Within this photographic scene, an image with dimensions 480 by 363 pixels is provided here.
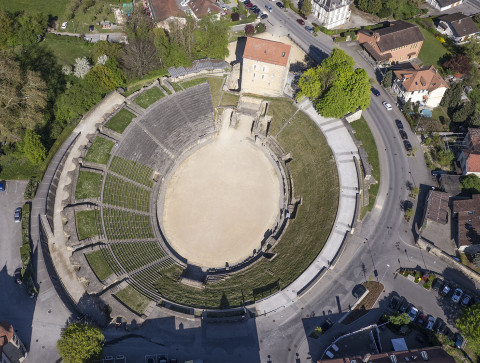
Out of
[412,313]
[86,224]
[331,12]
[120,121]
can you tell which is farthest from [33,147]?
[331,12]

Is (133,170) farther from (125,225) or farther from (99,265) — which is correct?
(99,265)

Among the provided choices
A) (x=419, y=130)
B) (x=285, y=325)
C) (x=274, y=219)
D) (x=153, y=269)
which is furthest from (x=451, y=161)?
(x=153, y=269)

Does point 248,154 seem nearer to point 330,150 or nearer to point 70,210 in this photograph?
point 330,150

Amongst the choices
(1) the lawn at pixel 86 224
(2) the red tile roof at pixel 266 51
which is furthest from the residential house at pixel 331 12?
(1) the lawn at pixel 86 224

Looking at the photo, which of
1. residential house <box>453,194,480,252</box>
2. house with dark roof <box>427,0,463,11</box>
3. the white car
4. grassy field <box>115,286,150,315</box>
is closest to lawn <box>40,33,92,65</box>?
grassy field <box>115,286,150,315</box>

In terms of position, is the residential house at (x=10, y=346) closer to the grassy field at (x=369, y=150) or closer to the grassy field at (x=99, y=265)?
the grassy field at (x=99, y=265)
